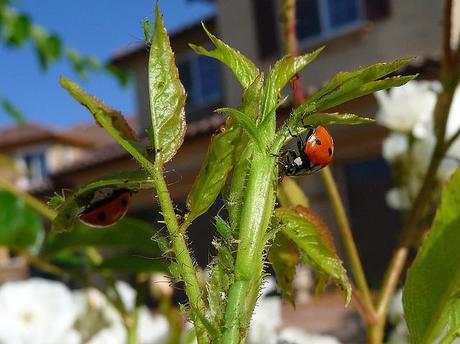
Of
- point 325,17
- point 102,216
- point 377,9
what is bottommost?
point 325,17

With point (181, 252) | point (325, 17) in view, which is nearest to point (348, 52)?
point (325, 17)

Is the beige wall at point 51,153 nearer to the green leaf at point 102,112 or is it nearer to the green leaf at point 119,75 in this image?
the green leaf at point 119,75

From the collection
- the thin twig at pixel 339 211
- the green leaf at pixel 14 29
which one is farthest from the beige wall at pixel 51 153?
the thin twig at pixel 339 211

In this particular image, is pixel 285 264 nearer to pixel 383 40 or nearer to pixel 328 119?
pixel 328 119

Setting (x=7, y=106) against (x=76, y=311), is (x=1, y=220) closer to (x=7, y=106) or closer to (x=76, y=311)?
(x=76, y=311)

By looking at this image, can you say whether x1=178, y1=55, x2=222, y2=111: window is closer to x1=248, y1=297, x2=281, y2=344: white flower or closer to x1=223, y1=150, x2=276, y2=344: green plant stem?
x1=248, y1=297, x2=281, y2=344: white flower
